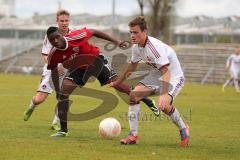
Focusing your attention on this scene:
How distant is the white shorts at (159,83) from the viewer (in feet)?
36.1

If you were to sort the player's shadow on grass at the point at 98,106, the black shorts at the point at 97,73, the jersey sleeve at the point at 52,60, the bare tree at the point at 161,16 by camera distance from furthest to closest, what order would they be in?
1. the bare tree at the point at 161,16
2. the player's shadow on grass at the point at 98,106
3. the black shorts at the point at 97,73
4. the jersey sleeve at the point at 52,60

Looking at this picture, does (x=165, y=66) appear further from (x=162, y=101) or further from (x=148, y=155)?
(x=148, y=155)

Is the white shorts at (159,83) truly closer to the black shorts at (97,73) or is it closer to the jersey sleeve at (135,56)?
the jersey sleeve at (135,56)

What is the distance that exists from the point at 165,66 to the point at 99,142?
6.09ft

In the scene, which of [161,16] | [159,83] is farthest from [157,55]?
[161,16]

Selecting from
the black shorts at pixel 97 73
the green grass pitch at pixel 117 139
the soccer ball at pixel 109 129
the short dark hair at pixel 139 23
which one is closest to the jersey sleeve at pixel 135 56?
the short dark hair at pixel 139 23

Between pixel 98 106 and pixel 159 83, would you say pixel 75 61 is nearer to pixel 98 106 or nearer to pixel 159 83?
pixel 159 83

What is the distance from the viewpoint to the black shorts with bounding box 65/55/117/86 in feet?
39.9

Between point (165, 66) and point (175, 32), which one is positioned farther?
point (175, 32)

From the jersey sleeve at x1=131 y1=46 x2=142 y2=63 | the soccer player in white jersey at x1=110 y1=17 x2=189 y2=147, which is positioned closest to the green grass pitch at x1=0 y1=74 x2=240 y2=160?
the soccer player in white jersey at x1=110 y1=17 x2=189 y2=147

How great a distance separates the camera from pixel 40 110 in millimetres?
18406

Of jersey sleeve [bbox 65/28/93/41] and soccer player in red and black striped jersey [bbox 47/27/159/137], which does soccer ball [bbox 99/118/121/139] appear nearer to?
soccer player in red and black striped jersey [bbox 47/27/159/137]

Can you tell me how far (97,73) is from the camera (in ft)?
40.8

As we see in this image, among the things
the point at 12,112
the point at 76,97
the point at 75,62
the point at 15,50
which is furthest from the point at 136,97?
the point at 15,50
